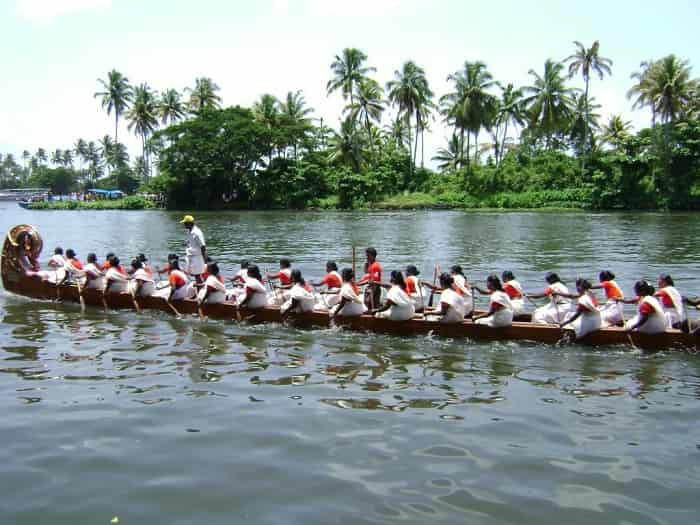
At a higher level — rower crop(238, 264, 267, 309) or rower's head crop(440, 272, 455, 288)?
rower's head crop(440, 272, 455, 288)

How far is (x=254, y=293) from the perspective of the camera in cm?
1334

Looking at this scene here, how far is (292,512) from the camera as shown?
6.07m

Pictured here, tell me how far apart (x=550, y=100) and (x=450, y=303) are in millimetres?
53994

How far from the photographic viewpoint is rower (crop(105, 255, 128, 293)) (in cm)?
1549

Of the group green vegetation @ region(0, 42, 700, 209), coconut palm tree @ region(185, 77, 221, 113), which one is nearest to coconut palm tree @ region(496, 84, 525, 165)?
green vegetation @ region(0, 42, 700, 209)

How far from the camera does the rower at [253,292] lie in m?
13.3

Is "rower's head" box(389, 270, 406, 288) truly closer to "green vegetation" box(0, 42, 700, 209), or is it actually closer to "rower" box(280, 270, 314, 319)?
"rower" box(280, 270, 314, 319)

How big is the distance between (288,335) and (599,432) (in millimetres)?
6669

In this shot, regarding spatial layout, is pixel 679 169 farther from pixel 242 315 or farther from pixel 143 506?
pixel 143 506

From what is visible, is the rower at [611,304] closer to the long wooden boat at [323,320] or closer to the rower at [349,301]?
the long wooden boat at [323,320]

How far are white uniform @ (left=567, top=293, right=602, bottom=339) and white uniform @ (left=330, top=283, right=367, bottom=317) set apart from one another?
3996mm

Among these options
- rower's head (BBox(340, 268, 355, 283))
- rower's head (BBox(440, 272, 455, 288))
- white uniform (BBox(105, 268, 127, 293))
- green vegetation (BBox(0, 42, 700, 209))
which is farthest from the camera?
green vegetation (BBox(0, 42, 700, 209))

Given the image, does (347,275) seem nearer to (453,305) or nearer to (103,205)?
(453,305)

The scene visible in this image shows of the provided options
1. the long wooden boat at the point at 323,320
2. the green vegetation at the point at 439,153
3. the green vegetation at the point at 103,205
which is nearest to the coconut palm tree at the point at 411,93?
the green vegetation at the point at 439,153
